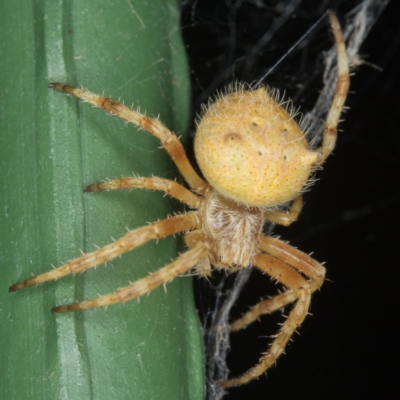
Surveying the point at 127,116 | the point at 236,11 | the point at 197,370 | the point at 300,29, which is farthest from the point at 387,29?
the point at 197,370

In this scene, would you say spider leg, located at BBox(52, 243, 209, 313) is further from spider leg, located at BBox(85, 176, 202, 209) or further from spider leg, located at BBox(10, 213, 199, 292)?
spider leg, located at BBox(85, 176, 202, 209)

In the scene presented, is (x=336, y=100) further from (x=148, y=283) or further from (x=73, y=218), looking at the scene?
(x=73, y=218)

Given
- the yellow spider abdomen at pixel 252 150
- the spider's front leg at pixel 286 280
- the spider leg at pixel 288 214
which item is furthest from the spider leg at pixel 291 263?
the yellow spider abdomen at pixel 252 150

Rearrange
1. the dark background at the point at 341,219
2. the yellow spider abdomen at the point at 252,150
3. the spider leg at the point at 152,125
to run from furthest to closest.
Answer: the dark background at the point at 341,219 → the yellow spider abdomen at the point at 252,150 → the spider leg at the point at 152,125

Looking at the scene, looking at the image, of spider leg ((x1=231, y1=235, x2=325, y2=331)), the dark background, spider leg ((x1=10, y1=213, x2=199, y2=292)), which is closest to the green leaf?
spider leg ((x1=10, y1=213, x2=199, y2=292))

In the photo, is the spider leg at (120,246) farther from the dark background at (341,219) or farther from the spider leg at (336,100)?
the dark background at (341,219)

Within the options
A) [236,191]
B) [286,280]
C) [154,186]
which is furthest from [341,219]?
[154,186]
